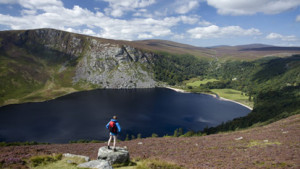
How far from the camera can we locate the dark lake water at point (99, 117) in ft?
353

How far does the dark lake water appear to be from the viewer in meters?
108

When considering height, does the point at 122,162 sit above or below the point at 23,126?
above

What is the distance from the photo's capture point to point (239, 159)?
26297 mm

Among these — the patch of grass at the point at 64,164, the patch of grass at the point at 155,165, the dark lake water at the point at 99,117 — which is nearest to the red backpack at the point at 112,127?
the patch of grass at the point at 155,165

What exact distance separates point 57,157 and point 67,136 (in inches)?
3622

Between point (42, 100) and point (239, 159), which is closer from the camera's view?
point (239, 159)

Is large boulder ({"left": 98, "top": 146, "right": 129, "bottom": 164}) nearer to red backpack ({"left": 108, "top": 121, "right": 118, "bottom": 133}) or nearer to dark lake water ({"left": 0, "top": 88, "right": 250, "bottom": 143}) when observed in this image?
red backpack ({"left": 108, "top": 121, "right": 118, "bottom": 133})

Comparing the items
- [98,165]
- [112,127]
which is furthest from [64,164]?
[112,127]

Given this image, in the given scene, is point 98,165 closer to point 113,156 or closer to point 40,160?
point 113,156

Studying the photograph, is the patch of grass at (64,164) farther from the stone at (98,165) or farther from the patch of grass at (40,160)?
the stone at (98,165)

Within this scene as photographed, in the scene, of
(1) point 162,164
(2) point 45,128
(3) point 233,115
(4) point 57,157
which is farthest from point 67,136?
(3) point 233,115

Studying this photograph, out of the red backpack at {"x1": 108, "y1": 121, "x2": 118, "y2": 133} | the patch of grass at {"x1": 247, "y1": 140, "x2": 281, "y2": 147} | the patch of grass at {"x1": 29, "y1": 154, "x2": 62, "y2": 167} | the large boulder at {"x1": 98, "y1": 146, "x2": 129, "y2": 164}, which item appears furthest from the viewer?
the patch of grass at {"x1": 247, "y1": 140, "x2": 281, "y2": 147}

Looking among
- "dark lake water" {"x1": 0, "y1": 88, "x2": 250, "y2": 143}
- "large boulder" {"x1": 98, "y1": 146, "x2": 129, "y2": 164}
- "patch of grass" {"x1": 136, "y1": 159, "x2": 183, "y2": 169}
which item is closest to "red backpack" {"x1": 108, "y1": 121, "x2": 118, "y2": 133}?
"large boulder" {"x1": 98, "y1": 146, "x2": 129, "y2": 164}

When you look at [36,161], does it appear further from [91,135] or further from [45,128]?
[45,128]
